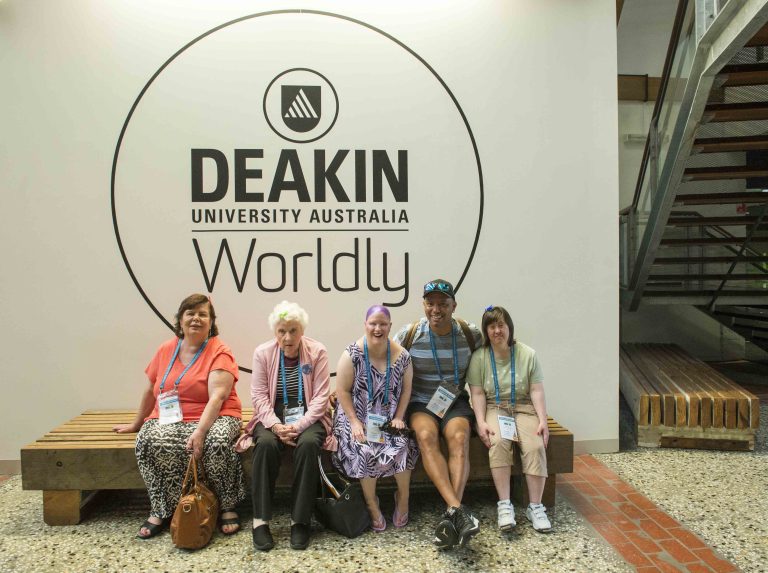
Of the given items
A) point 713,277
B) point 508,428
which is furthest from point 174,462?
point 713,277

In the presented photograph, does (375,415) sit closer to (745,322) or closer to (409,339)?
(409,339)

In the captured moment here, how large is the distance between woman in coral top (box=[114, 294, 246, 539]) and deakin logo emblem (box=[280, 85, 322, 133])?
148 cm

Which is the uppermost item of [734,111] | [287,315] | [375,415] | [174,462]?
[734,111]

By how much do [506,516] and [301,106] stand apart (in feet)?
9.64

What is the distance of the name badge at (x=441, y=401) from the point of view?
332 centimetres

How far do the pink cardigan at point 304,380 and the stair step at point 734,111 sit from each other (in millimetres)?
3315

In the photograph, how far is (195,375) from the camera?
328 cm

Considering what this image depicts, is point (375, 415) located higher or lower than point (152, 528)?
higher

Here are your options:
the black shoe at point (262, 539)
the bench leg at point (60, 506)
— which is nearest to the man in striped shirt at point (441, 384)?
the black shoe at point (262, 539)

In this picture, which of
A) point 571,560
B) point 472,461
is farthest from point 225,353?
point 571,560

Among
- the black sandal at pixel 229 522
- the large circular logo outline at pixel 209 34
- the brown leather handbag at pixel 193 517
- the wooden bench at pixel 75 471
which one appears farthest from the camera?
the large circular logo outline at pixel 209 34

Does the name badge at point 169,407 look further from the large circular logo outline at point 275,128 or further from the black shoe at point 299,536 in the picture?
the large circular logo outline at point 275,128

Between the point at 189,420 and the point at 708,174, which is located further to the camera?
the point at 708,174

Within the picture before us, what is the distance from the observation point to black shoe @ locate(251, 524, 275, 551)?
2.89m
